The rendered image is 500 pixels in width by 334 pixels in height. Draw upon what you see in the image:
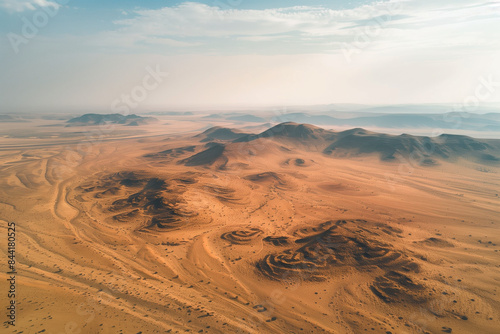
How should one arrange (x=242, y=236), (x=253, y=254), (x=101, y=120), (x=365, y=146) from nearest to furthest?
(x=253, y=254) → (x=242, y=236) → (x=365, y=146) → (x=101, y=120)

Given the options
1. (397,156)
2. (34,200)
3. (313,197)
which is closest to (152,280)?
(313,197)

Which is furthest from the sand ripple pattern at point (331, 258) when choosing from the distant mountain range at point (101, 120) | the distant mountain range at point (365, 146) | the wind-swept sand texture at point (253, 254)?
the distant mountain range at point (101, 120)

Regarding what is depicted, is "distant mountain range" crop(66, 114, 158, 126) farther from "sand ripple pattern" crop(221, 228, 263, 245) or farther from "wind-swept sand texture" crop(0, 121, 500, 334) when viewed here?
"sand ripple pattern" crop(221, 228, 263, 245)

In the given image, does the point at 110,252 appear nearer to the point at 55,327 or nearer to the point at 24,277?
the point at 24,277

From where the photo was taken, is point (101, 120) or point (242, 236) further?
point (101, 120)

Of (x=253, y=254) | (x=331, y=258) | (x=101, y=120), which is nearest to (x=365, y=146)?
(x=331, y=258)

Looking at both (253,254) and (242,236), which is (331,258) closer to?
(253,254)

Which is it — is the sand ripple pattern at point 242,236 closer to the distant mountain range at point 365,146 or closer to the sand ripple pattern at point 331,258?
the sand ripple pattern at point 331,258
